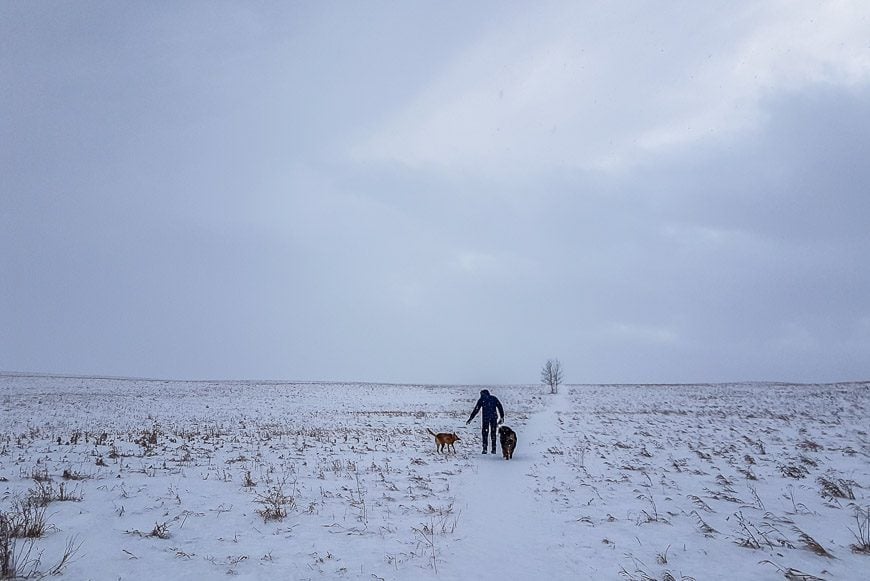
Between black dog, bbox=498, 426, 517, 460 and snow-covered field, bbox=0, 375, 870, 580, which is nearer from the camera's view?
snow-covered field, bbox=0, 375, 870, 580

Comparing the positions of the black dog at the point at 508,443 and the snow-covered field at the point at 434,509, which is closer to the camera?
the snow-covered field at the point at 434,509

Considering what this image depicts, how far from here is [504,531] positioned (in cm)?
713

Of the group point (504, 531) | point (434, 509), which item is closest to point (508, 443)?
point (434, 509)

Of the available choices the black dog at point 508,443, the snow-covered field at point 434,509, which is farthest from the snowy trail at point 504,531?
the black dog at point 508,443

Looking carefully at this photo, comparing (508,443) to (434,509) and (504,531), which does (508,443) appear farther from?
(504,531)

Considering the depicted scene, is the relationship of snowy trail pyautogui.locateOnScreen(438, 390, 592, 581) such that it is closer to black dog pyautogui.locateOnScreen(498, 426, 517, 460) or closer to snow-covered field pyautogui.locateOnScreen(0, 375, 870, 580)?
snow-covered field pyautogui.locateOnScreen(0, 375, 870, 580)

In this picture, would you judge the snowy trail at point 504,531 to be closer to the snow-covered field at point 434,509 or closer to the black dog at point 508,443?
the snow-covered field at point 434,509

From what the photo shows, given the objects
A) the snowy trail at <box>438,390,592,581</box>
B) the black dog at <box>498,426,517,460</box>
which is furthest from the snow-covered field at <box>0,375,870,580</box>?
the black dog at <box>498,426,517,460</box>

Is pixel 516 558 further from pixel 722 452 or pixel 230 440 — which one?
pixel 230 440

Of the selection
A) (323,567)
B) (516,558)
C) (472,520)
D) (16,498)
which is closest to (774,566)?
(516,558)

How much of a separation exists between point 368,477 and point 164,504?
4.17m

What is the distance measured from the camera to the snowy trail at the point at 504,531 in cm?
562

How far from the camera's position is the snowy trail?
5.62 metres

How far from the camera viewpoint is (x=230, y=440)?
16.9 metres
